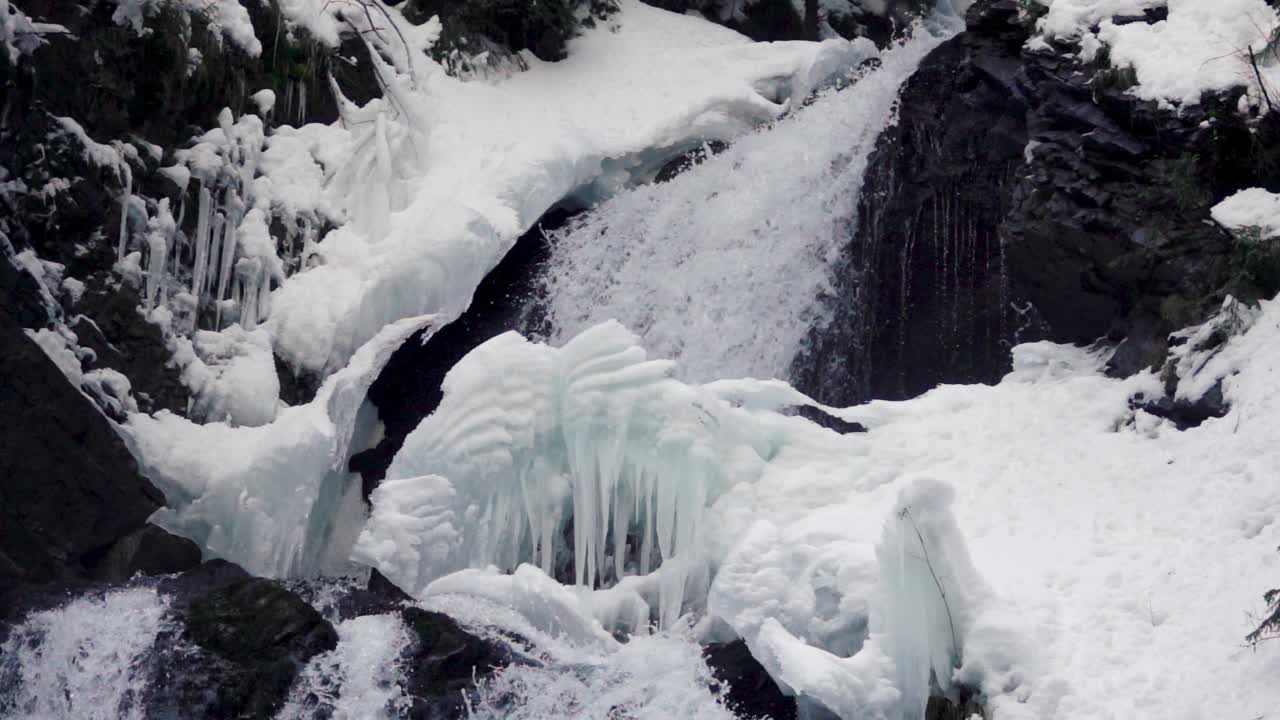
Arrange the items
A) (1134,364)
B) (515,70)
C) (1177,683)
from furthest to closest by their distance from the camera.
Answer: (515,70)
(1134,364)
(1177,683)

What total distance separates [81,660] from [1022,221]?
6455mm

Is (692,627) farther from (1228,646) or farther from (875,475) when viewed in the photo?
(1228,646)

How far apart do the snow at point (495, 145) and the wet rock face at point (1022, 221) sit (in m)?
2.00

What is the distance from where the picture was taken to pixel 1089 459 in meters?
7.36

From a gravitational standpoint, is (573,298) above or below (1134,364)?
below

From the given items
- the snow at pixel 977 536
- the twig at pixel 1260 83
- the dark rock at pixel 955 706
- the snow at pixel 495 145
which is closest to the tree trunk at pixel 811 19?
the snow at pixel 495 145

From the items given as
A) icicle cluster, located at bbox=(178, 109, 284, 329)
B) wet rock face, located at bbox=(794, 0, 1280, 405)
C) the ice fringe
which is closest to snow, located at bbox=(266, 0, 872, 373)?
icicle cluster, located at bbox=(178, 109, 284, 329)

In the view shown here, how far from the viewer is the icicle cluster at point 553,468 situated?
765 cm

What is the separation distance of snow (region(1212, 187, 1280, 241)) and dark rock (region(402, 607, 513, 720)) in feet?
16.0

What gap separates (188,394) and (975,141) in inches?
244

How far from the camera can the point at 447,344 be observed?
10234 mm

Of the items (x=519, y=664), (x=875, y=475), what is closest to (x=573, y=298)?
(x=875, y=475)

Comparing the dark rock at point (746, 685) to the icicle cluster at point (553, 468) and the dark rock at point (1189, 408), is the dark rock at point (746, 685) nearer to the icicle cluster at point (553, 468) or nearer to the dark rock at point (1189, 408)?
the icicle cluster at point (553, 468)

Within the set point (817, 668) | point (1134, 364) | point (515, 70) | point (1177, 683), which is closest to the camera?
point (1177, 683)
